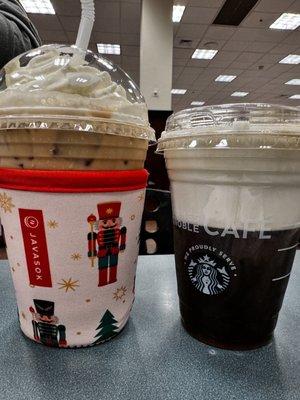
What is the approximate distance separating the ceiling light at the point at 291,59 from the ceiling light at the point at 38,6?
4.57 meters

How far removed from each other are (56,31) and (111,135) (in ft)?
18.5

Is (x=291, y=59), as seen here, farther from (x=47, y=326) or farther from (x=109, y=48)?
(x=47, y=326)

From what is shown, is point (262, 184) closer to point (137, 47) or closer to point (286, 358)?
A: point (286, 358)

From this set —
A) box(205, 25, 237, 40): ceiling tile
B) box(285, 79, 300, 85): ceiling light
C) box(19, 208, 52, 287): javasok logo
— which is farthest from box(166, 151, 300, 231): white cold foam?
box(285, 79, 300, 85): ceiling light

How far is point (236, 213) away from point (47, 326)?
1.04ft

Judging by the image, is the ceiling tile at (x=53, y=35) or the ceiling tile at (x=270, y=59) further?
the ceiling tile at (x=270, y=59)

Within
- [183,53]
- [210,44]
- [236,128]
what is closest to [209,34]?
[210,44]

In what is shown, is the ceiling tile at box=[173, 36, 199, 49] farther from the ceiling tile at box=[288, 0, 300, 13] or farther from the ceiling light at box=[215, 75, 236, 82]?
the ceiling light at box=[215, 75, 236, 82]

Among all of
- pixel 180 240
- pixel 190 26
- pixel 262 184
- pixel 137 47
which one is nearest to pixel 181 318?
pixel 180 240

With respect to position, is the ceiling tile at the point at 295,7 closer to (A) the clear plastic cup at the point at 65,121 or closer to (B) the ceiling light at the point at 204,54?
(B) the ceiling light at the point at 204,54

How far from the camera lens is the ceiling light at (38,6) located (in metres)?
4.23

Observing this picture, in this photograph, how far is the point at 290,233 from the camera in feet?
1.46

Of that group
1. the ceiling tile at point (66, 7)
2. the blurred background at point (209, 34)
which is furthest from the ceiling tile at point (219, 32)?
the ceiling tile at point (66, 7)

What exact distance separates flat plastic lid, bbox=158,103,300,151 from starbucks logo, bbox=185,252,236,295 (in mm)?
Result: 159
